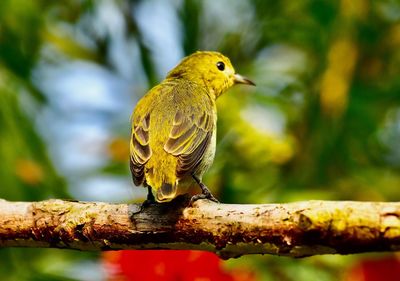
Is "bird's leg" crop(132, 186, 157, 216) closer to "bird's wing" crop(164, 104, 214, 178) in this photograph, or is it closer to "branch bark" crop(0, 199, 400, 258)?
"branch bark" crop(0, 199, 400, 258)

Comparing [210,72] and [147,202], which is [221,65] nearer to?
[210,72]

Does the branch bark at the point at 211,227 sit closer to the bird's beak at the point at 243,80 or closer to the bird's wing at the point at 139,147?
the bird's wing at the point at 139,147

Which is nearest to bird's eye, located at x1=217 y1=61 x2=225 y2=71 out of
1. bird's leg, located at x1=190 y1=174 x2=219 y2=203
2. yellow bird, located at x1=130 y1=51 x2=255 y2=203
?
yellow bird, located at x1=130 y1=51 x2=255 y2=203

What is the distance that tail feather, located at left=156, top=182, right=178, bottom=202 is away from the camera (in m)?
3.89

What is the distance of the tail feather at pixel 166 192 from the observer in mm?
3889

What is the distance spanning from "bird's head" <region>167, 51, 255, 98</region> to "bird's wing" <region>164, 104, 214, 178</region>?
730 millimetres

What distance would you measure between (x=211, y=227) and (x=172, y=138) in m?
1.02

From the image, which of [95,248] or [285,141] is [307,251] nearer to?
[95,248]

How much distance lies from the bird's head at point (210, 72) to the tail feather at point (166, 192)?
5.10ft

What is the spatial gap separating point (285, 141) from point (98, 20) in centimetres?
131

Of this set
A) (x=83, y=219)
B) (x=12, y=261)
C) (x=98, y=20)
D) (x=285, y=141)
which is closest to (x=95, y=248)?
(x=83, y=219)

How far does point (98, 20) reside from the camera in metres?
5.52

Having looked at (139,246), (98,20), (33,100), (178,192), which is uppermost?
(98,20)

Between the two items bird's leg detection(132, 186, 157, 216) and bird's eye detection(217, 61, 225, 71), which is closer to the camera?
bird's leg detection(132, 186, 157, 216)
